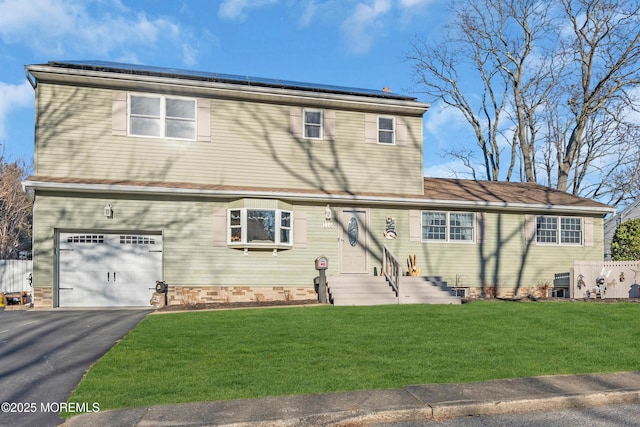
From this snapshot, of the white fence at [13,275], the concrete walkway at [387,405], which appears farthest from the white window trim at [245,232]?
the white fence at [13,275]

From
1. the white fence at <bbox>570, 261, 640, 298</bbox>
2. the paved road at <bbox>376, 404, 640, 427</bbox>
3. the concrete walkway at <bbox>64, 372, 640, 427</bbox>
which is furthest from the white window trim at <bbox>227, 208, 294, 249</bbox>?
the paved road at <bbox>376, 404, 640, 427</bbox>

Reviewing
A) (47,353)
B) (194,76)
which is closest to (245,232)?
(194,76)

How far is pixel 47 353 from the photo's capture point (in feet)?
27.4

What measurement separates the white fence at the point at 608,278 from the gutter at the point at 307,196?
2.35 meters

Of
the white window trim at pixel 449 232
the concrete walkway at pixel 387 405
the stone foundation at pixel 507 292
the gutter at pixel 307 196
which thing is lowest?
the stone foundation at pixel 507 292

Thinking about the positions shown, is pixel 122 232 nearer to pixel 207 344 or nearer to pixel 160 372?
pixel 207 344

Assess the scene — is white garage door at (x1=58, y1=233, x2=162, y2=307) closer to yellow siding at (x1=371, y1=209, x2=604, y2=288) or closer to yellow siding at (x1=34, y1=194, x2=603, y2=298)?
yellow siding at (x1=34, y1=194, x2=603, y2=298)

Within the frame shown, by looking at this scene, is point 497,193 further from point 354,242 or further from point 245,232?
point 245,232

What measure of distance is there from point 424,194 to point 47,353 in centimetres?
1287

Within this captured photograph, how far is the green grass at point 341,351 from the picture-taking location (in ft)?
20.4

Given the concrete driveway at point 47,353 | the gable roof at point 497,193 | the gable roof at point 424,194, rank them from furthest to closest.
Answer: the gable roof at point 497,193, the gable roof at point 424,194, the concrete driveway at point 47,353

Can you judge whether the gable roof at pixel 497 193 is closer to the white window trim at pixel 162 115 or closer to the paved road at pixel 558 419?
the white window trim at pixel 162 115

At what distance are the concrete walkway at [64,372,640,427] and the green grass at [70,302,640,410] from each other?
0.95 feet

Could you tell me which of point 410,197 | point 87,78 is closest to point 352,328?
point 410,197
